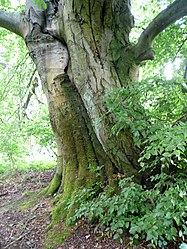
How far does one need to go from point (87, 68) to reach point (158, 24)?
96 cm

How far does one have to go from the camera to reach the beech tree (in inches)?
103

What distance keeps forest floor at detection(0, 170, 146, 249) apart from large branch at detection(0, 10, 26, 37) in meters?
2.60

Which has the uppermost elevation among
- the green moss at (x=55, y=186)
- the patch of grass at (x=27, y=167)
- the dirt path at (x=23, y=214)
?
the patch of grass at (x=27, y=167)

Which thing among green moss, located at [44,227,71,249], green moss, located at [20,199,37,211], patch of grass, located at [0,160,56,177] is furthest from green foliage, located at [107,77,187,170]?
patch of grass, located at [0,160,56,177]

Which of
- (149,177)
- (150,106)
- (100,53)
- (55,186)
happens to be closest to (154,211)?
(149,177)

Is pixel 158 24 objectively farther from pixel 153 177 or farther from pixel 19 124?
pixel 19 124

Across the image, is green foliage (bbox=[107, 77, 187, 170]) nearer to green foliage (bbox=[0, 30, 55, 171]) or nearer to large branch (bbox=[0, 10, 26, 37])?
large branch (bbox=[0, 10, 26, 37])

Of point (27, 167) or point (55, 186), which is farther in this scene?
point (27, 167)

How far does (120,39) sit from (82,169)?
1.79 metres

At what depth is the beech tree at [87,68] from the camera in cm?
262

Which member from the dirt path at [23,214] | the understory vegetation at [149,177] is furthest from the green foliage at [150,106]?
the dirt path at [23,214]

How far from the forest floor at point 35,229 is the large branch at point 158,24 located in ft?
7.08

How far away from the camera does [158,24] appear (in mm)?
2600

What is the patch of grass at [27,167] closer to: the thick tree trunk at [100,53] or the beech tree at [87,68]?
the beech tree at [87,68]
